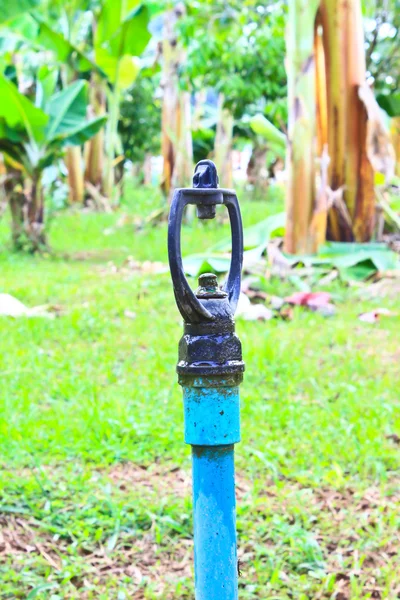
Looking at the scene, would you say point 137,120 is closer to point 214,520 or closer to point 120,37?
point 120,37

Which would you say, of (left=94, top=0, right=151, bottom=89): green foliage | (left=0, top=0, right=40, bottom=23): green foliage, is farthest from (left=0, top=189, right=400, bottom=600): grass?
(left=94, top=0, right=151, bottom=89): green foliage

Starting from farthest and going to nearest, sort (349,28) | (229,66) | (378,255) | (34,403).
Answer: (229,66), (349,28), (378,255), (34,403)

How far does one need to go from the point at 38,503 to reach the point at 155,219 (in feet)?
23.3

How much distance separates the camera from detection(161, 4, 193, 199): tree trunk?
917 cm

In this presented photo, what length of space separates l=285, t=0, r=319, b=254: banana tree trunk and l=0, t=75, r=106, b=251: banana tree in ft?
7.58

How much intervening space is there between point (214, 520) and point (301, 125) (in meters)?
4.73

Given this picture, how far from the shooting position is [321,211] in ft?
18.6

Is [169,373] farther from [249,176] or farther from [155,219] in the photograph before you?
[249,176]

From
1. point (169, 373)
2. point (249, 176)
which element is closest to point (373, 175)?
point (169, 373)

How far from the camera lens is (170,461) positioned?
2496 mm

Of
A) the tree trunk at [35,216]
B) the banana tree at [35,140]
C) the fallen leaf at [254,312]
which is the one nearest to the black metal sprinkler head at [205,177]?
the fallen leaf at [254,312]

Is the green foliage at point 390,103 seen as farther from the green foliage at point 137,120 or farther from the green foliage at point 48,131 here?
the green foliage at point 137,120

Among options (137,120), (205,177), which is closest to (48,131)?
(205,177)

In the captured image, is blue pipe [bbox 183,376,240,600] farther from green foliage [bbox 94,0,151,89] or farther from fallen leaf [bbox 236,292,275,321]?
green foliage [bbox 94,0,151,89]
